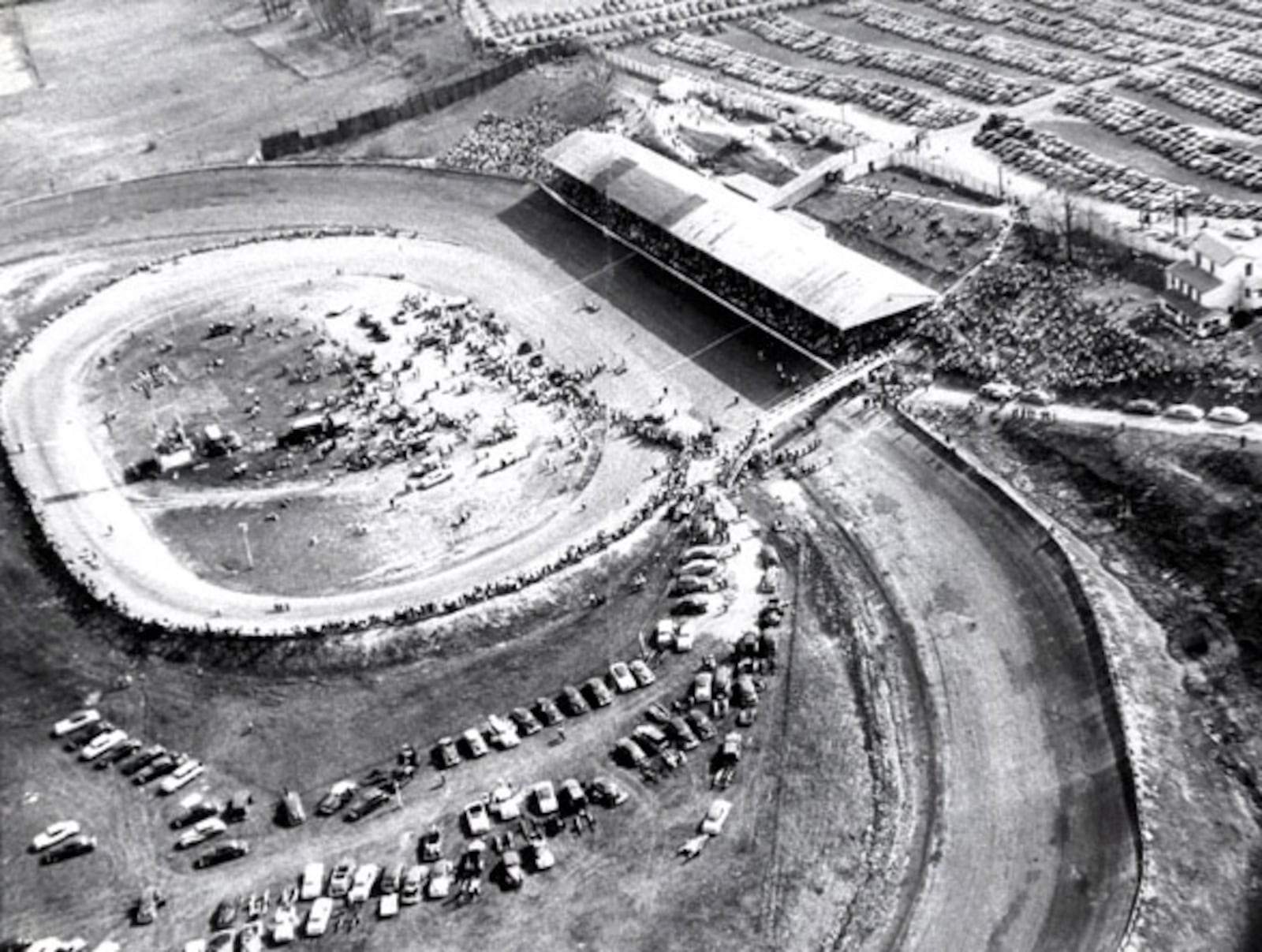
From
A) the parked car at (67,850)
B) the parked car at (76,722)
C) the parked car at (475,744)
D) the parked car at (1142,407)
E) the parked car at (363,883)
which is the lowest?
the parked car at (475,744)

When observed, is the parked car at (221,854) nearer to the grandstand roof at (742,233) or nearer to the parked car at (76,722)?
the parked car at (76,722)

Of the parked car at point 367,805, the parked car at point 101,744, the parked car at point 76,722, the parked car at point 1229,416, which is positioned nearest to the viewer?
the parked car at point 367,805

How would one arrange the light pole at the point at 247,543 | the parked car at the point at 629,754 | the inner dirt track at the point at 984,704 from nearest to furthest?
the inner dirt track at the point at 984,704 < the parked car at the point at 629,754 < the light pole at the point at 247,543

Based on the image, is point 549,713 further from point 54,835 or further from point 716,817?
point 54,835

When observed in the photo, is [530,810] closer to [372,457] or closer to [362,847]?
[362,847]

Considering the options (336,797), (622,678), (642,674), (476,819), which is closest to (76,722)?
(336,797)

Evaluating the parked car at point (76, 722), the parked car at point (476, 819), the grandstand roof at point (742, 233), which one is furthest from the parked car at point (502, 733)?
the grandstand roof at point (742, 233)
